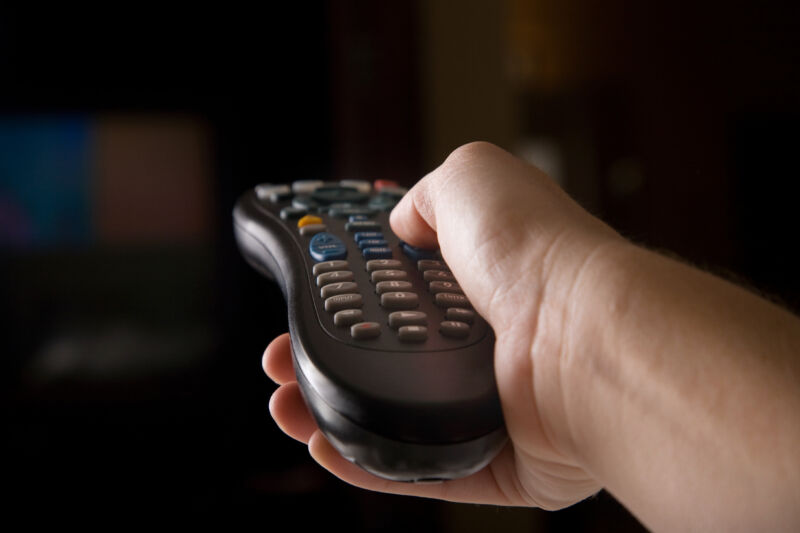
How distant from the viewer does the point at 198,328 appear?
23.8 inches

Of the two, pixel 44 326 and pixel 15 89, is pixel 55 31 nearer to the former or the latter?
pixel 15 89

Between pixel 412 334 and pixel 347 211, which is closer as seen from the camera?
pixel 412 334

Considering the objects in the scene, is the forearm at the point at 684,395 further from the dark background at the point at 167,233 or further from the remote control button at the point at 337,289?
the dark background at the point at 167,233

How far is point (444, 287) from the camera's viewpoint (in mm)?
319

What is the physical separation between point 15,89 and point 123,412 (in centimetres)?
31

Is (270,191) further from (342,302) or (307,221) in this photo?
(342,302)

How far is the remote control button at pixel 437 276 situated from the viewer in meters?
0.33

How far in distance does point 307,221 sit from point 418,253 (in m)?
0.09

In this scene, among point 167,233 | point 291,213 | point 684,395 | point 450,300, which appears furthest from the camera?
point 167,233

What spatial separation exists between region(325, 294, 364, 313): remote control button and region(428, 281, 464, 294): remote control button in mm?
40

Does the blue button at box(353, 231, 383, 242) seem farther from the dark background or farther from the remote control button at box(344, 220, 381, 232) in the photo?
the dark background

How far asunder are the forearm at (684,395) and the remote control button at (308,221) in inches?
8.4

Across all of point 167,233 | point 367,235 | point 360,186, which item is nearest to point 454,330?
point 367,235

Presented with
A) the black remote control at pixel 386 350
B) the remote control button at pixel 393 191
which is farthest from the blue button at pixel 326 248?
the remote control button at pixel 393 191
